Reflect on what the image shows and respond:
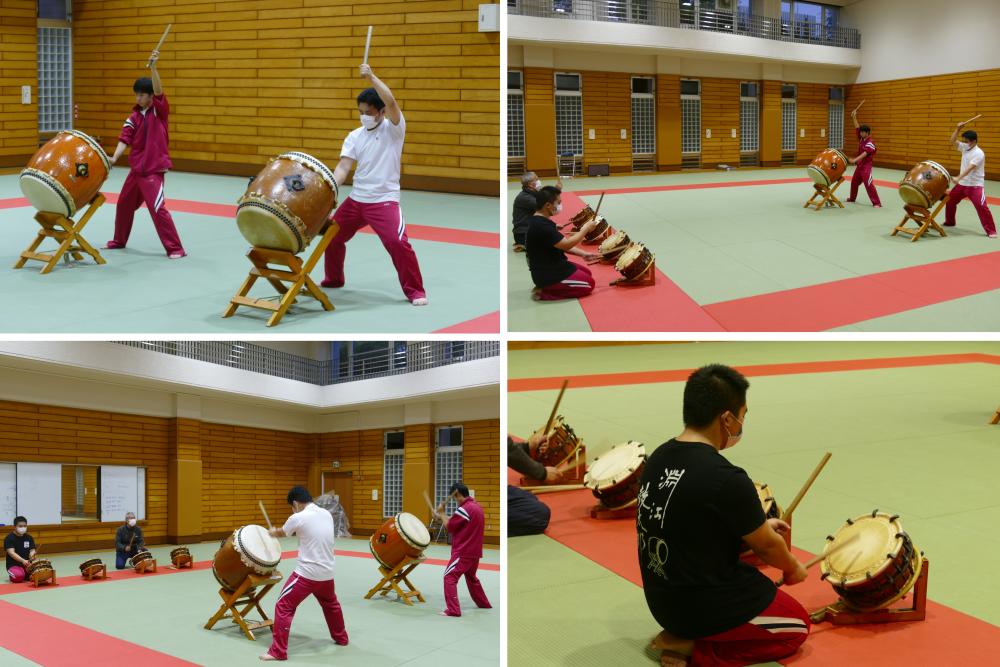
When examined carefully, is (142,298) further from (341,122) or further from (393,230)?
(341,122)

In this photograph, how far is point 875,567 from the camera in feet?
12.7

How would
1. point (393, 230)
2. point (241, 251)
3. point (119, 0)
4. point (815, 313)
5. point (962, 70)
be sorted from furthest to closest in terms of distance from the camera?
1. point (962, 70)
2. point (119, 0)
3. point (241, 251)
4. point (815, 313)
5. point (393, 230)

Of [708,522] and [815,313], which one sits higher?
[815,313]

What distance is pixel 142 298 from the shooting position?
25.1 ft

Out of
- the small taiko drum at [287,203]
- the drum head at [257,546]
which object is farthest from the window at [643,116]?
the drum head at [257,546]

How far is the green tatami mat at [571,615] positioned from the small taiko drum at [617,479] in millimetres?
648

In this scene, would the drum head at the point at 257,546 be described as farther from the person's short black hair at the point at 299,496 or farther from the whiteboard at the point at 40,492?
the whiteboard at the point at 40,492

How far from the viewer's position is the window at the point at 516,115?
923 inches

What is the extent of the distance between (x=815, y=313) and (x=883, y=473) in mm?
1917

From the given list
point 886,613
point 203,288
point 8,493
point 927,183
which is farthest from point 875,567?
point 8,493

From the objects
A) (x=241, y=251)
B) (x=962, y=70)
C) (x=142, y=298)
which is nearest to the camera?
(x=142, y=298)

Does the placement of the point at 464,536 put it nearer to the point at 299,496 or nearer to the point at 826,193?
the point at 299,496

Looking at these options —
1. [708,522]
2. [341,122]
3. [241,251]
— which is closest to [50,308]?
[241,251]

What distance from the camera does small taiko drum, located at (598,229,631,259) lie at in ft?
34.1
